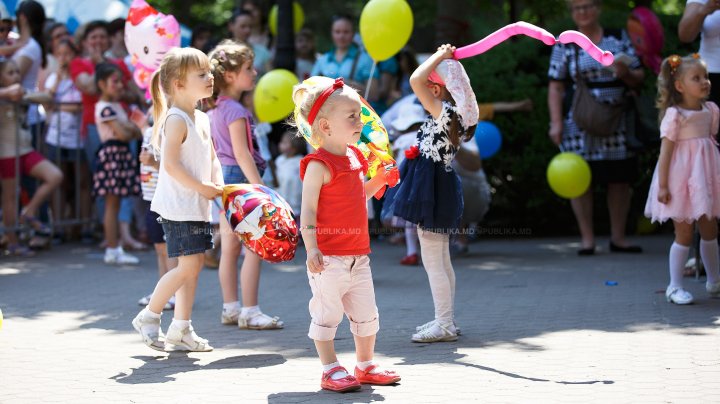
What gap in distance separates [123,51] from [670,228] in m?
6.81

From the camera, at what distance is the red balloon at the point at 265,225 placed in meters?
5.38

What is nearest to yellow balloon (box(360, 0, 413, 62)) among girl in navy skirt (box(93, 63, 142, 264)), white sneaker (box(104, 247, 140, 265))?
girl in navy skirt (box(93, 63, 142, 264))

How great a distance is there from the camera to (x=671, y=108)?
24.2ft

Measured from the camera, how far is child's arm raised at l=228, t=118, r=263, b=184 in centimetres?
655

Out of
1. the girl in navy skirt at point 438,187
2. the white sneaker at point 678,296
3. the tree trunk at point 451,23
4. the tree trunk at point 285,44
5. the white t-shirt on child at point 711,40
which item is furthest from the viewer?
the tree trunk at point 285,44

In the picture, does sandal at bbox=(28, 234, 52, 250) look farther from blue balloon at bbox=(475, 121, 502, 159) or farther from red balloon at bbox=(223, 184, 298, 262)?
red balloon at bbox=(223, 184, 298, 262)

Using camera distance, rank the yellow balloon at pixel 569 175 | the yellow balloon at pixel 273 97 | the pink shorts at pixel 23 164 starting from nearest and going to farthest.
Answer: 1. the yellow balloon at pixel 273 97
2. the yellow balloon at pixel 569 175
3. the pink shorts at pixel 23 164

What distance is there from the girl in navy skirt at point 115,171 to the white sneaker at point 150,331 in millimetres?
4101

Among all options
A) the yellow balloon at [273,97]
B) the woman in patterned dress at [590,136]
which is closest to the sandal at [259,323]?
the yellow balloon at [273,97]

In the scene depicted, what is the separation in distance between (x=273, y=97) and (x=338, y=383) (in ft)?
15.8

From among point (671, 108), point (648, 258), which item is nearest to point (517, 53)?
point (648, 258)

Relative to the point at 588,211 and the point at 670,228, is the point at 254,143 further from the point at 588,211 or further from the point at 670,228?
the point at 670,228

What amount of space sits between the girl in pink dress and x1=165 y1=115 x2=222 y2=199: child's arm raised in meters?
3.41

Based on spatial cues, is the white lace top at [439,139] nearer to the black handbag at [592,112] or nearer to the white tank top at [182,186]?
the white tank top at [182,186]
